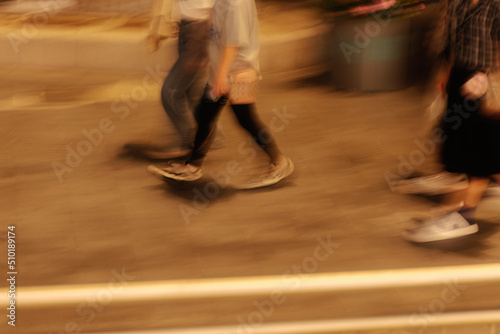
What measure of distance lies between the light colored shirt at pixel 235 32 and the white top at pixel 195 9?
21 cm

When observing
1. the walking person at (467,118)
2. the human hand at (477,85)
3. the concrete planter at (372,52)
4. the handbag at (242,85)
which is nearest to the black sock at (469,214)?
the walking person at (467,118)

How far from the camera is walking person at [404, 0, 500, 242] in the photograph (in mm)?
4328

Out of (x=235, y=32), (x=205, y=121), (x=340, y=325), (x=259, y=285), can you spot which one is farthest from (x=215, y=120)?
(x=340, y=325)

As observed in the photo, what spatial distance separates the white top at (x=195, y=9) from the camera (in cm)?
498

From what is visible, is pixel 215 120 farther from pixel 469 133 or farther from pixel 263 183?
pixel 469 133

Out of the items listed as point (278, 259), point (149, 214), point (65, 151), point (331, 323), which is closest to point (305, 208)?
point (278, 259)

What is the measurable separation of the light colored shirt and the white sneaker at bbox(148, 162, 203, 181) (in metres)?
0.69

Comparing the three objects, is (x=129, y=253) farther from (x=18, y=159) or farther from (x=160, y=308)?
(x=18, y=159)

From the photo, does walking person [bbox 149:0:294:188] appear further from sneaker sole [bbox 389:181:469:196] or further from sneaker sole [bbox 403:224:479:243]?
sneaker sole [bbox 403:224:479:243]

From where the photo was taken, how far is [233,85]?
4879 millimetres

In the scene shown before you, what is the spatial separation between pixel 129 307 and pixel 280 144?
244 centimetres

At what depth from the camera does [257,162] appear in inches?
227

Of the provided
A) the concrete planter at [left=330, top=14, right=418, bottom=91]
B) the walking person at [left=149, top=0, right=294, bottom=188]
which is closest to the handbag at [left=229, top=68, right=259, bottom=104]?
the walking person at [left=149, top=0, right=294, bottom=188]

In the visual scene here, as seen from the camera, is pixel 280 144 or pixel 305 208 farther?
pixel 280 144
